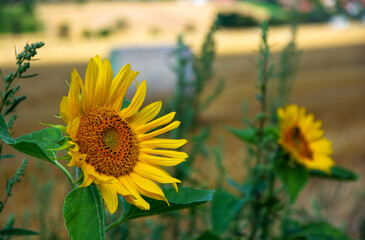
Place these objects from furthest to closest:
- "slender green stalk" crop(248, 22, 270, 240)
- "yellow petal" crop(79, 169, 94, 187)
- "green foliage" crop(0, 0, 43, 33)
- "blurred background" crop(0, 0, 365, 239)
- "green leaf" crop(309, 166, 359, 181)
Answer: "green foliage" crop(0, 0, 43, 33), "blurred background" crop(0, 0, 365, 239), "green leaf" crop(309, 166, 359, 181), "slender green stalk" crop(248, 22, 270, 240), "yellow petal" crop(79, 169, 94, 187)

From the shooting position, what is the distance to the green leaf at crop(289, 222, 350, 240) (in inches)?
27.4

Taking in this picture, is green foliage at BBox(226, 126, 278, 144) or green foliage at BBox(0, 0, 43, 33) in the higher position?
green foliage at BBox(0, 0, 43, 33)

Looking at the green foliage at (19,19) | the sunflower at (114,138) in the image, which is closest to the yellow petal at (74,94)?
the sunflower at (114,138)

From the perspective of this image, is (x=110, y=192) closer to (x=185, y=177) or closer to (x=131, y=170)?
(x=131, y=170)

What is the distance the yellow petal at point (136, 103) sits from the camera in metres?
0.37

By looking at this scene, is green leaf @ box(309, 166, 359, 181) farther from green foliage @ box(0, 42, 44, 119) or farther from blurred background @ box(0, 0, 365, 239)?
green foliage @ box(0, 42, 44, 119)

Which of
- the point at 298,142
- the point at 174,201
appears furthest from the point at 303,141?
the point at 174,201

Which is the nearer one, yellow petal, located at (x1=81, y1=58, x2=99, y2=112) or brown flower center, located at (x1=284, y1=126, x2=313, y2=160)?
yellow petal, located at (x1=81, y1=58, x2=99, y2=112)

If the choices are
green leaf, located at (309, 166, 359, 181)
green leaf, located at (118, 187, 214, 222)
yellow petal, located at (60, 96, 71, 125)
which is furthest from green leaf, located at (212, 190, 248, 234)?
yellow petal, located at (60, 96, 71, 125)

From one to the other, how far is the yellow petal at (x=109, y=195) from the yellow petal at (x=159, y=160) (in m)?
0.05

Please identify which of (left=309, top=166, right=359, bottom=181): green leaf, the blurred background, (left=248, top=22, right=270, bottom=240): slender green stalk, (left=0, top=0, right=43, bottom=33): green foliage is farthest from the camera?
(left=0, top=0, right=43, bottom=33): green foliage

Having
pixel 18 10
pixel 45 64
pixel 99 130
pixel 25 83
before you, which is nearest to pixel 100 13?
pixel 18 10

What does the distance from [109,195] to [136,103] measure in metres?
0.09

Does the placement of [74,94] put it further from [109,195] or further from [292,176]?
[292,176]
